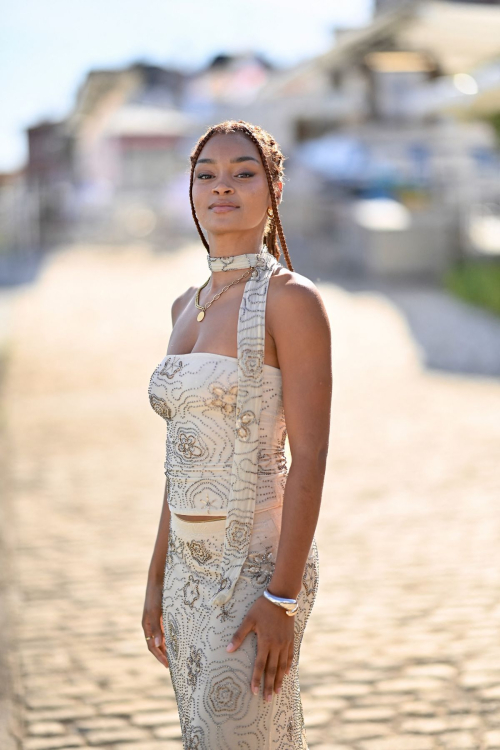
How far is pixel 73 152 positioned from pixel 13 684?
50.5m

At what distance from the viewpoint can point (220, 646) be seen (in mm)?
2303

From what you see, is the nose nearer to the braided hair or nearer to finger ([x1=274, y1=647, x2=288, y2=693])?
the braided hair

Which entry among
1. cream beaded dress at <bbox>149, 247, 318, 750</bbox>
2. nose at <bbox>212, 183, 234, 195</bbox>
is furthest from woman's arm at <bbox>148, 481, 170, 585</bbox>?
nose at <bbox>212, 183, 234, 195</bbox>

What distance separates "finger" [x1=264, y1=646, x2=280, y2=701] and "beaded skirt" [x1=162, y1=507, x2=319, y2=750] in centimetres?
2

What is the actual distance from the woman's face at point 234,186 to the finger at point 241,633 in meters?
0.92

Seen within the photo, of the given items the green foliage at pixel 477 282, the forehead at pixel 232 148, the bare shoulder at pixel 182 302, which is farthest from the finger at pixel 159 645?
the green foliage at pixel 477 282

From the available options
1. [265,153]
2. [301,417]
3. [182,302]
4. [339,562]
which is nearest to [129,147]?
[339,562]

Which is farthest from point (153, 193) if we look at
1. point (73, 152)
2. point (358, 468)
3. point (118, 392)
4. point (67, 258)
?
point (358, 468)

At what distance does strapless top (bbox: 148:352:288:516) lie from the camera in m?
2.35

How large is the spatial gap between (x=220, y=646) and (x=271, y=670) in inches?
5.1

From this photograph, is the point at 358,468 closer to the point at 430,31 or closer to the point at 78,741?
the point at 78,741

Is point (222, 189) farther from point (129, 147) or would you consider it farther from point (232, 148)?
point (129, 147)

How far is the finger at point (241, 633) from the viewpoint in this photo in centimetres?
226

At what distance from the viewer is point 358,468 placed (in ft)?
26.3
